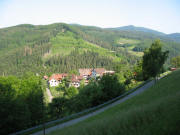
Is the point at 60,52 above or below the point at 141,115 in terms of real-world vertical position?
below

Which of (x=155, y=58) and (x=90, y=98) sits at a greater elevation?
(x=155, y=58)

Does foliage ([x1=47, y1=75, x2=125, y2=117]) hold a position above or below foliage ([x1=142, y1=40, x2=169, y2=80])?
below

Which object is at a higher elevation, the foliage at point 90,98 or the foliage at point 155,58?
the foliage at point 155,58

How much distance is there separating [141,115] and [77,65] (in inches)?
5127

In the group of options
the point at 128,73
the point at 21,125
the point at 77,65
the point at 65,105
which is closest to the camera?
the point at 21,125

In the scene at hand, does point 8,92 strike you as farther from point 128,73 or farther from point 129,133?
point 128,73

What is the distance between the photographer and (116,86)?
33.2 metres

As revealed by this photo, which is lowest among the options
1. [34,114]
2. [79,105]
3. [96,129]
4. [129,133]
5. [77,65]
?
[77,65]

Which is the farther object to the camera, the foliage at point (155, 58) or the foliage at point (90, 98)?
the foliage at point (90, 98)

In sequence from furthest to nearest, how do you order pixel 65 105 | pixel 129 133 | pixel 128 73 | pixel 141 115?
pixel 128 73
pixel 65 105
pixel 141 115
pixel 129 133

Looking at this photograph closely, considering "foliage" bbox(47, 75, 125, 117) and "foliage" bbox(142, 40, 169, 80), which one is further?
"foliage" bbox(47, 75, 125, 117)

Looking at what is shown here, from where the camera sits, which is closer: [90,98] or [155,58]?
[155,58]

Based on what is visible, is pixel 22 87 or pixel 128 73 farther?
pixel 128 73

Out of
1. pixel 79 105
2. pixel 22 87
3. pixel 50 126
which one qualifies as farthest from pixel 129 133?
pixel 22 87
